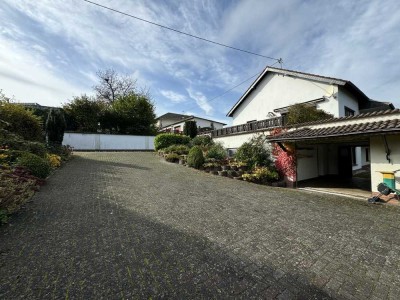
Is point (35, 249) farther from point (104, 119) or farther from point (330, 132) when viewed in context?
point (104, 119)

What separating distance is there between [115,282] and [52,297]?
666mm

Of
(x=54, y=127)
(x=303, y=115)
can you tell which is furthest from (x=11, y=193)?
(x=303, y=115)

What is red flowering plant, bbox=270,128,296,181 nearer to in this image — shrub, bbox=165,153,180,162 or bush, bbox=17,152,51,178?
shrub, bbox=165,153,180,162

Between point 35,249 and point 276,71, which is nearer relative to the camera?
point 35,249

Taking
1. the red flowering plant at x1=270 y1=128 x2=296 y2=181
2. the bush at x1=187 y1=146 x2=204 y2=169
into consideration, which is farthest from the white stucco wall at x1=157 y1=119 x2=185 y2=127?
the red flowering plant at x1=270 y1=128 x2=296 y2=181

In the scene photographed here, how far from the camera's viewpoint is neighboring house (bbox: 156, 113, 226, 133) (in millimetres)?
33406

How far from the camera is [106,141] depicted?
2075cm

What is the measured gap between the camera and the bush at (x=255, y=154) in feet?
36.2

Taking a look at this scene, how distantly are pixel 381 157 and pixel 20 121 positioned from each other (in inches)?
658

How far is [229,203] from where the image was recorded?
6.16 meters

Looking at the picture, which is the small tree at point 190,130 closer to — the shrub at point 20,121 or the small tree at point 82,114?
the small tree at point 82,114

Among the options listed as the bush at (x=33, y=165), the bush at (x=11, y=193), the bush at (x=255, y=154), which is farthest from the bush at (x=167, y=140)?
the bush at (x=11, y=193)

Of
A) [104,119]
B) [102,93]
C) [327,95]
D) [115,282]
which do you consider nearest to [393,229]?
[115,282]

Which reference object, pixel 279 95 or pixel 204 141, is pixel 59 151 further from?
pixel 279 95
